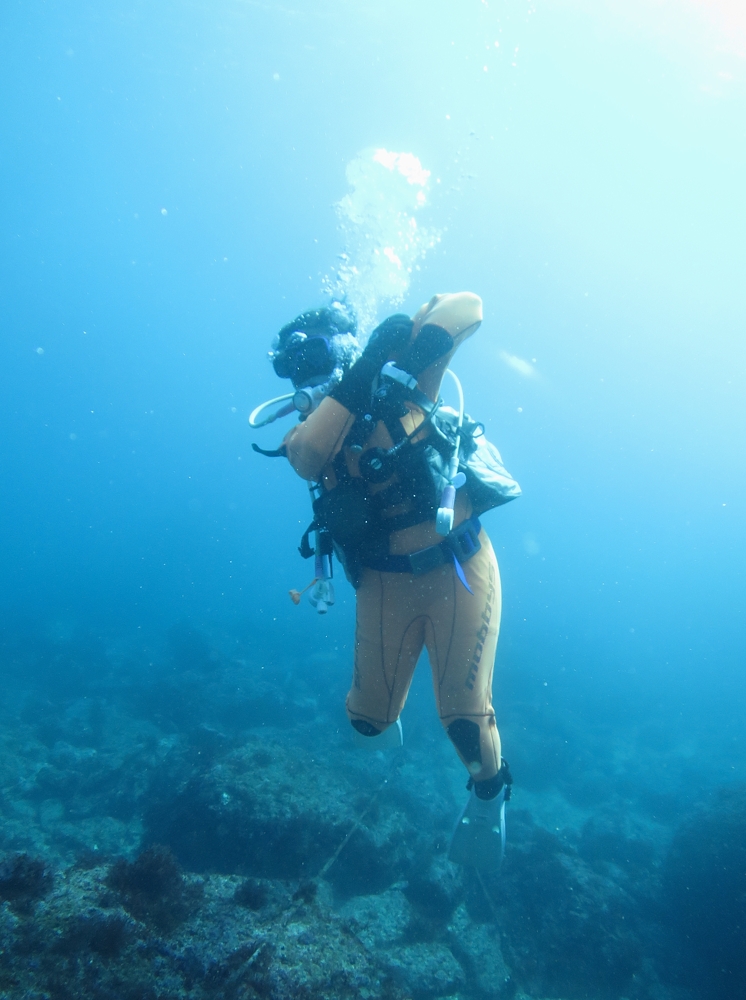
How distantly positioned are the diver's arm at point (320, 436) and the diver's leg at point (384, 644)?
111 cm

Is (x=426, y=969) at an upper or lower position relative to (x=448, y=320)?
lower

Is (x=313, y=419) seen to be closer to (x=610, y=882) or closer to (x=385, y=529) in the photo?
(x=385, y=529)

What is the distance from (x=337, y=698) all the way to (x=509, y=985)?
13.0 meters

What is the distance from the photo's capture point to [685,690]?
43.3 m

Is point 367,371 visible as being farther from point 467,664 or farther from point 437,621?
point 467,664

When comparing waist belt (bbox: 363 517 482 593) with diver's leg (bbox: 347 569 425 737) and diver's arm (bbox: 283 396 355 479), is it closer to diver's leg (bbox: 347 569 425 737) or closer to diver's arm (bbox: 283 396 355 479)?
diver's leg (bbox: 347 569 425 737)

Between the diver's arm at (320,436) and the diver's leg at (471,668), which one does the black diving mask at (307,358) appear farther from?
the diver's leg at (471,668)

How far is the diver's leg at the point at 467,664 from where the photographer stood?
3.54 m

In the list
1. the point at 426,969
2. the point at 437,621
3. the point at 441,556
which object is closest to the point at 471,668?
the point at 437,621

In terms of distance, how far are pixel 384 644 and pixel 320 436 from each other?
1744mm

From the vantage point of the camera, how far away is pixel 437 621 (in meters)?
3.65

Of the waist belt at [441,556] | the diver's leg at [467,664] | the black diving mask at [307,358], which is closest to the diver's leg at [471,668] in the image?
the diver's leg at [467,664]

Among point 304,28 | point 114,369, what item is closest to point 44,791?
point 304,28

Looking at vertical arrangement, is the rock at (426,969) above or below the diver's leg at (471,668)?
below
